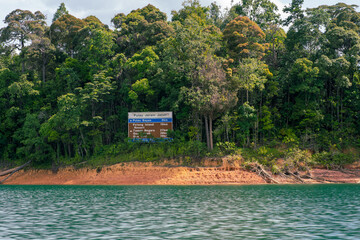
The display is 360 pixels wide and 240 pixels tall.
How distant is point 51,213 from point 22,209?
262 centimetres

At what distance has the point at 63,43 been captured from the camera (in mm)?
60031

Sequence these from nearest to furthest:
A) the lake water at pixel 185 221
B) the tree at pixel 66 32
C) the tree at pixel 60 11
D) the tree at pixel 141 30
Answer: the lake water at pixel 185 221 → the tree at pixel 141 30 → the tree at pixel 66 32 → the tree at pixel 60 11

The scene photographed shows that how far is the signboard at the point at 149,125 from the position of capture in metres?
44.9

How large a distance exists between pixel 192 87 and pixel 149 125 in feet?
24.3

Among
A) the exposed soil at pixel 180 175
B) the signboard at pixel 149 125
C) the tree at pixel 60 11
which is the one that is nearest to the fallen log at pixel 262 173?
the exposed soil at pixel 180 175

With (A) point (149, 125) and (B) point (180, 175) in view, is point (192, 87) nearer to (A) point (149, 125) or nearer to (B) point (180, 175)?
(A) point (149, 125)

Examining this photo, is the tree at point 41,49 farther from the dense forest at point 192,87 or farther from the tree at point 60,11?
the tree at point 60,11

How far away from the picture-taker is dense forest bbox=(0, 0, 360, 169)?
148 ft

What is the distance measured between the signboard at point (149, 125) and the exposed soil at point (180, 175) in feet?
12.0

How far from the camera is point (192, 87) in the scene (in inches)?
1746

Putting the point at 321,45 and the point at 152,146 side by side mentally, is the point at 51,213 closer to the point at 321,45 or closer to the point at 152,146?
the point at 152,146

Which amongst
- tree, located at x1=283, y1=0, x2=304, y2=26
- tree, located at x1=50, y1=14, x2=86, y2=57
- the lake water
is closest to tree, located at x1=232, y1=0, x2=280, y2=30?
tree, located at x1=283, y1=0, x2=304, y2=26

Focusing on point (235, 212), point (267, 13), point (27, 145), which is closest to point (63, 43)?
point (27, 145)

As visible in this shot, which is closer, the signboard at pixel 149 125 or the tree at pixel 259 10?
the signboard at pixel 149 125
